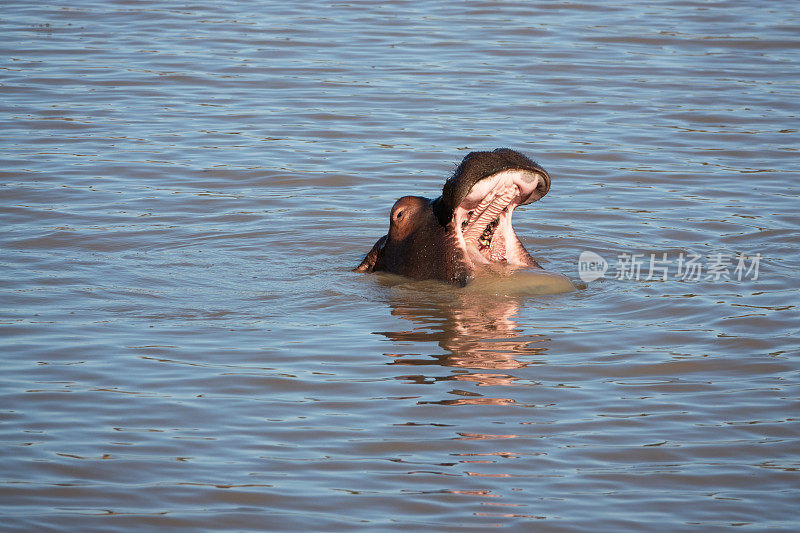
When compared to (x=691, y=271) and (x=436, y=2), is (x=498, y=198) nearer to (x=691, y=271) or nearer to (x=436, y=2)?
(x=691, y=271)

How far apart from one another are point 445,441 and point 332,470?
1.98ft

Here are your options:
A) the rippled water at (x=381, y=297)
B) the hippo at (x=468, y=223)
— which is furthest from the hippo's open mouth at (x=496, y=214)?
the rippled water at (x=381, y=297)

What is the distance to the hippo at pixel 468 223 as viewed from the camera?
7.26 metres

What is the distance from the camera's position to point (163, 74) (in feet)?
53.0

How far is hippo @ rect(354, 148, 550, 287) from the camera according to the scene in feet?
23.8

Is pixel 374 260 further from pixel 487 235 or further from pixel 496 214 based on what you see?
pixel 496 214

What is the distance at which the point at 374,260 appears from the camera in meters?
8.72

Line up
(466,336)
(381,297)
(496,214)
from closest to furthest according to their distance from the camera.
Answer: (466,336) < (496,214) < (381,297)

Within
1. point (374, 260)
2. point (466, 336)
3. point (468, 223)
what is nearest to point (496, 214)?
point (468, 223)

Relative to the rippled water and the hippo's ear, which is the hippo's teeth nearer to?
the rippled water

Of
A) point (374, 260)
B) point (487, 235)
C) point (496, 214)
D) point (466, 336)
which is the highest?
point (496, 214)

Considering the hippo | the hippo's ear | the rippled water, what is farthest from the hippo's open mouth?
the hippo's ear

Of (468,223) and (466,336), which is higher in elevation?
(468,223)

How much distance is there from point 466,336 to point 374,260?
63.6 inches
